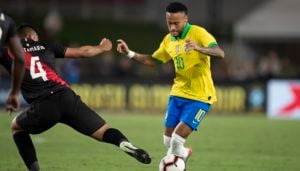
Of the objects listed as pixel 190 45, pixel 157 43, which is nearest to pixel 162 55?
pixel 190 45

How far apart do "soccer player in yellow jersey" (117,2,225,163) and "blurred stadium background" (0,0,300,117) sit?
45.1ft

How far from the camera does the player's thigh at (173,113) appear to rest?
10.8 metres

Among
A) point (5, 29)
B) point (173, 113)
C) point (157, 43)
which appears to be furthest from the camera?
point (157, 43)

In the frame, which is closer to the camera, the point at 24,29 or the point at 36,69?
the point at 36,69

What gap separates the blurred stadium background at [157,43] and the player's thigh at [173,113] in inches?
538

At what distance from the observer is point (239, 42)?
33.4m

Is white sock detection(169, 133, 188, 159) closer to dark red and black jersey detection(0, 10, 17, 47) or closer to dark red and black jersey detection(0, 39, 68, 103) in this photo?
dark red and black jersey detection(0, 39, 68, 103)

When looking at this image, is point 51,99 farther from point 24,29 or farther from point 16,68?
point 16,68

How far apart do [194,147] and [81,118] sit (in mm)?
5718

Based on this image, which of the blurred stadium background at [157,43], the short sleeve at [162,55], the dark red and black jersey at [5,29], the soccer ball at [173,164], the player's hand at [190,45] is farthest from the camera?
the blurred stadium background at [157,43]

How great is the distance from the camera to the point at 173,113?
10820mm

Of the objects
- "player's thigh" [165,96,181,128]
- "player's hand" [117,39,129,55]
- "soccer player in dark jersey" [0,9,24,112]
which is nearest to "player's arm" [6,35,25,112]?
"soccer player in dark jersey" [0,9,24,112]

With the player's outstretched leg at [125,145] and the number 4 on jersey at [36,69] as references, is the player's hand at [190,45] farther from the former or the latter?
the number 4 on jersey at [36,69]

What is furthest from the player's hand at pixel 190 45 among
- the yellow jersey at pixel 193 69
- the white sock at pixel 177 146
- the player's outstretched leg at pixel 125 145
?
the player's outstretched leg at pixel 125 145
